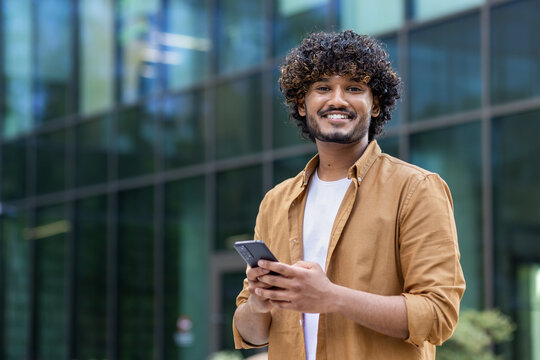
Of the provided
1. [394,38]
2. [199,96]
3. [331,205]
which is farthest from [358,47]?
[199,96]

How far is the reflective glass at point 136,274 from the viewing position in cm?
1502

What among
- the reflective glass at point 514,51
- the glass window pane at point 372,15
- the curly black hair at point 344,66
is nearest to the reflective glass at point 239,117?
the glass window pane at point 372,15

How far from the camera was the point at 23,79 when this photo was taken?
62.9 feet

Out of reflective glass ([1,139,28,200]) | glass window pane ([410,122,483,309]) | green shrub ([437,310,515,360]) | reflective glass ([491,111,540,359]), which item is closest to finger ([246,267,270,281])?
green shrub ([437,310,515,360])

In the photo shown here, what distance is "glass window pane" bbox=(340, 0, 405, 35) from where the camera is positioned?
10961 millimetres

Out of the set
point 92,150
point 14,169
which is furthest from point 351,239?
point 14,169

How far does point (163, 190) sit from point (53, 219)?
12.9 ft

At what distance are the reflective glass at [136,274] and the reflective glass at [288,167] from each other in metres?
3.29

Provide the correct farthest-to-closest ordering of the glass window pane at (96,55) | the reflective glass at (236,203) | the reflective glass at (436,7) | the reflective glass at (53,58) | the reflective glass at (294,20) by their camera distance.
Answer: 1. the reflective glass at (53,58)
2. the glass window pane at (96,55)
3. the reflective glass at (236,203)
4. the reflective glass at (294,20)
5. the reflective glass at (436,7)

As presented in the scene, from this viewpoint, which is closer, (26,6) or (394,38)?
(394,38)

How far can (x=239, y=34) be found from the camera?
44.7 feet

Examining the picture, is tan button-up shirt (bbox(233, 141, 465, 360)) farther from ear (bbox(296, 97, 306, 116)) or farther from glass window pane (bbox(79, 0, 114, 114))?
glass window pane (bbox(79, 0, 114, 114))

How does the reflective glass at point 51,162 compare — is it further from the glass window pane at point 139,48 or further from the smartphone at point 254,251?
the smartphone at point 254,251

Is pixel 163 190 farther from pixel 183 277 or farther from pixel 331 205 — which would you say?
pixel 331 205
